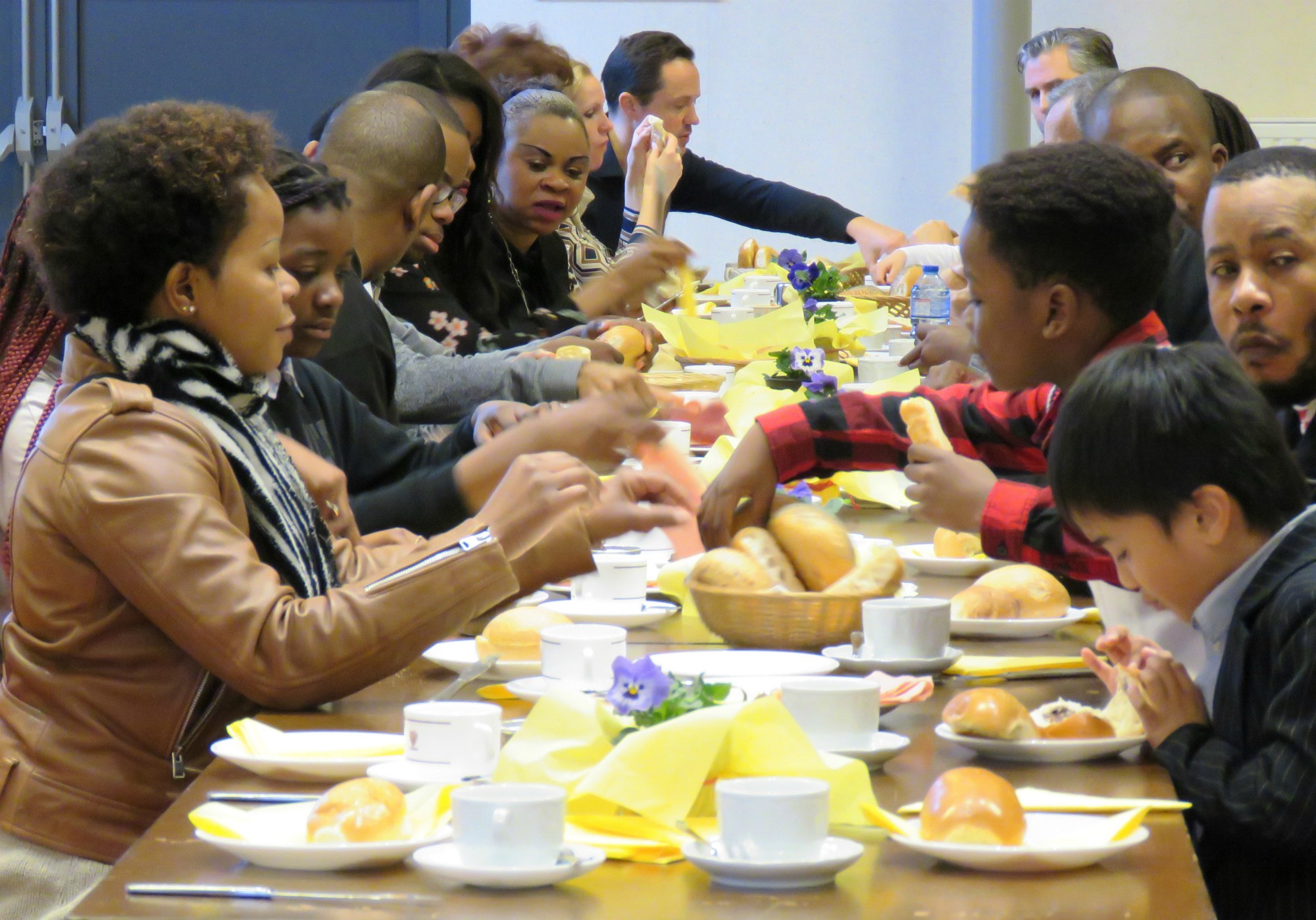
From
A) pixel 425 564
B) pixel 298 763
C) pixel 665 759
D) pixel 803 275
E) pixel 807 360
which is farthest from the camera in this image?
pixel 803 275

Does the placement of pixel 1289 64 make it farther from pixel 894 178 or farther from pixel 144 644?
pixel 144 644

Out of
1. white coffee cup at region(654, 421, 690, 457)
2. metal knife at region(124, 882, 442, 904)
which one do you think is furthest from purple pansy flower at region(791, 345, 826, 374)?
metal knife at region(124, 882, 442, 904)

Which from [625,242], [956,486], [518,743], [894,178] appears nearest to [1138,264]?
[956,486]

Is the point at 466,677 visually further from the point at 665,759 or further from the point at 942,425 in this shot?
the point at 942,425

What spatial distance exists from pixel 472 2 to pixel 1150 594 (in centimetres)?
705

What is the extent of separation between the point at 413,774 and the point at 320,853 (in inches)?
6.8

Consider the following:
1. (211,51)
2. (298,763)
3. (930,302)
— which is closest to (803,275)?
(930,302)

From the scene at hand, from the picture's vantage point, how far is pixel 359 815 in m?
1.05

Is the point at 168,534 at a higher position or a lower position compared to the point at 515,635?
higher

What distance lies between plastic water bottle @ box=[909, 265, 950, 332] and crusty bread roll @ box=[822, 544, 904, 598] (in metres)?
2.40

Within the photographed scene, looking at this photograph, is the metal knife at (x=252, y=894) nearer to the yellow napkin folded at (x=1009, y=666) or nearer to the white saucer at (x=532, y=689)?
the white saucer at (x=532, y=689)

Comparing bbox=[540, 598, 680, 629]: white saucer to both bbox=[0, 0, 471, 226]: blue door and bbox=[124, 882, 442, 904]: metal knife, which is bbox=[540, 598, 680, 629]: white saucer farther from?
bbox=[0, 0, 471, 226]: blue door

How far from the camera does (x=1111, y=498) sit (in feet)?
4.56

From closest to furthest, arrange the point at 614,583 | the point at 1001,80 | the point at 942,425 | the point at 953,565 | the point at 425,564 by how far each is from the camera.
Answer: the point at 425,564
the point at 614,583
the point at 953,565
the point at 942,425
the point at 1001,80
